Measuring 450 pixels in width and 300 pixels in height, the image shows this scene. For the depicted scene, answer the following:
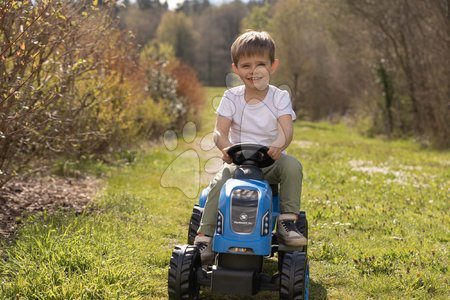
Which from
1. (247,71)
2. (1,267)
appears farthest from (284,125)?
(1,267)

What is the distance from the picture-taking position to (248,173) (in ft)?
13.3

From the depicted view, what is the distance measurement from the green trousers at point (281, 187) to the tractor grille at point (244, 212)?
0.34 m

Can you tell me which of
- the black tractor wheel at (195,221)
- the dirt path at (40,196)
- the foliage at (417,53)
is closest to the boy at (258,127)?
the black tractor wheel at (195,221)

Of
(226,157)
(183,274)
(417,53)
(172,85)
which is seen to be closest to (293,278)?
(183,274)

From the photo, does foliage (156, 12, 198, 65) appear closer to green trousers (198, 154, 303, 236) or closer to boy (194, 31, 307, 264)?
boy (194, 31, 307, 264)

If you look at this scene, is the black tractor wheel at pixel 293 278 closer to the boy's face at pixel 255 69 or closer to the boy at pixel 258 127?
the boy at pixel 258 127

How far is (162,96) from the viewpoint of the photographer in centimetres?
1775

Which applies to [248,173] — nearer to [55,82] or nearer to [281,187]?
[281,187]

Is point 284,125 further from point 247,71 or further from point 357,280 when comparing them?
point 357,280

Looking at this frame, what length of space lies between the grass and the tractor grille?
0.77 meters

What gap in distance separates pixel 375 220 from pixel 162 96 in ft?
38.8

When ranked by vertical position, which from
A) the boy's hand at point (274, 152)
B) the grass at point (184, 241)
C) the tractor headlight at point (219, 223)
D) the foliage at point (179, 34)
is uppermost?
the foliage at point (179, 34)

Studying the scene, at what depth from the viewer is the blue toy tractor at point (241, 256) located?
12.4 feet

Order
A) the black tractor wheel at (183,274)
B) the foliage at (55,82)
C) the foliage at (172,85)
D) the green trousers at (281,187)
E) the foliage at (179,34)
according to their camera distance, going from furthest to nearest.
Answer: the foliage at (179,34) < the foliage at (172,85) < the foliage at (55,82) < the green trousers at (281,187) < the black tractor wheel at (183,274)
